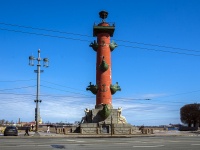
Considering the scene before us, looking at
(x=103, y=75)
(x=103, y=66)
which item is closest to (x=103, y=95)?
(x=103, y=75)

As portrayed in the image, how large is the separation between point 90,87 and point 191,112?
171 ft

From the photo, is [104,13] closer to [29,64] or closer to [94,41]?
[94,41]

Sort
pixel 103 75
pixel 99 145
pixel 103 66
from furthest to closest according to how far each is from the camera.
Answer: pixel 103 75 < pixel 103 66 < pixel 99 145

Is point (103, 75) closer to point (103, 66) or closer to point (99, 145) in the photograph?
point (103, 66)

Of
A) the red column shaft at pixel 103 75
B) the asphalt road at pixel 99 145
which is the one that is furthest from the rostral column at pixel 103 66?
the asphalt road at pixel 99 145

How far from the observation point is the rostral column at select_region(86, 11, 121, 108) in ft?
158

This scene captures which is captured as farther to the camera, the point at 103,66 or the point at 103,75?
the point at 103,75

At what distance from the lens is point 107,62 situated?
49.1 m

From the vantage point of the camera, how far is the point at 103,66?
4797 cm

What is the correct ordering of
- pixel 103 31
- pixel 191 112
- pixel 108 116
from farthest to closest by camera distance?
pixel 191 112, pixel 103 31, pixel 108 116

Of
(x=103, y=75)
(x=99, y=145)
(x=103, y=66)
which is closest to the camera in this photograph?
(x=99, y=145)

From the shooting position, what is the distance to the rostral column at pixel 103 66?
48.2m

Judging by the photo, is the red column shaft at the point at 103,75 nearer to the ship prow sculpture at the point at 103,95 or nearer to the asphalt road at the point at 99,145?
the ship prow sculpture at the point at 103,95

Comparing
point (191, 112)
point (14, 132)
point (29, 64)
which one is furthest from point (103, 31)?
point (191, 112)
